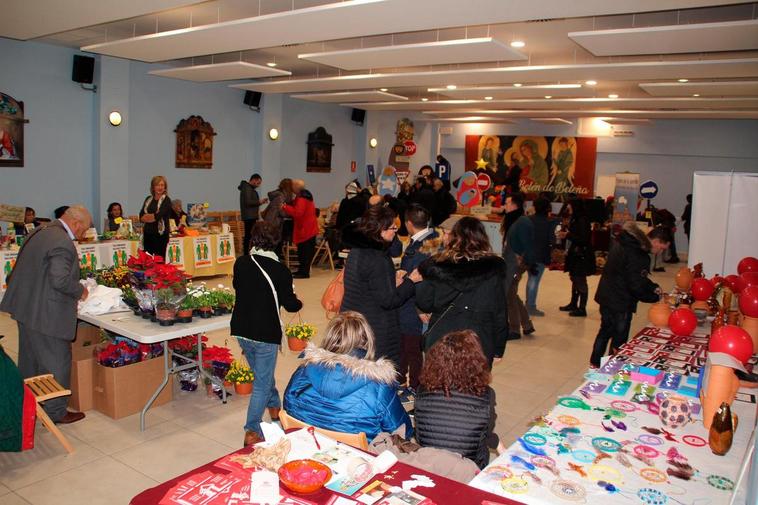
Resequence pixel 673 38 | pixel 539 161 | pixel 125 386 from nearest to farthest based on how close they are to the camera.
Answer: pixel 125 386 < pixel 673 38 < pixel 539 161

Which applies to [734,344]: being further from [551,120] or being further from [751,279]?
[551,120]

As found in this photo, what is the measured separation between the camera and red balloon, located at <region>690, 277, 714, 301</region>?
4.78 m

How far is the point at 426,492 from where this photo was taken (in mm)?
2096

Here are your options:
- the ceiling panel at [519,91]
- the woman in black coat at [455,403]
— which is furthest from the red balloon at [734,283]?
the ceiling panel at [519,91]

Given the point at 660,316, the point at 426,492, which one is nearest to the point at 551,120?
the point at 660,316

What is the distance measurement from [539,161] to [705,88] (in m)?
8.46

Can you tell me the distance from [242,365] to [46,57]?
6.83 meters

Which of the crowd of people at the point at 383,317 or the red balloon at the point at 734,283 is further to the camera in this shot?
the red balloon at the point at 734,283

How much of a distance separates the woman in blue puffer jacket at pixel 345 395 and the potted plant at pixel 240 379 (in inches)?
88.4

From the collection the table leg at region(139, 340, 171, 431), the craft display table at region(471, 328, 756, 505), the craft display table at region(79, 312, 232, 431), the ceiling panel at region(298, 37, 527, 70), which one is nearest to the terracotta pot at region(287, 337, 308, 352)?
the craft display table at region(79, 312, 232, 431)

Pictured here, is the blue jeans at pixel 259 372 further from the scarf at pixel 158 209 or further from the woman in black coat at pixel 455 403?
the scarf at pixel 158 209

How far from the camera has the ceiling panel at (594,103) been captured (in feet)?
33.2

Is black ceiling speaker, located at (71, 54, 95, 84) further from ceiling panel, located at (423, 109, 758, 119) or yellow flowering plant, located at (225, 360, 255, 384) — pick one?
ceiling panel, located at (423, 109, 758, 119)

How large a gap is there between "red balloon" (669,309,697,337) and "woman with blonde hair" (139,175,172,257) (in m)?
5.98
